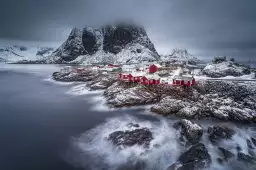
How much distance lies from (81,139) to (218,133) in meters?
17.6

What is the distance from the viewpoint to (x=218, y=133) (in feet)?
68.7

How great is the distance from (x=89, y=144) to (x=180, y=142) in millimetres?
11053

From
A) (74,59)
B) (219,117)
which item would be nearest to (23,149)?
(219,117)

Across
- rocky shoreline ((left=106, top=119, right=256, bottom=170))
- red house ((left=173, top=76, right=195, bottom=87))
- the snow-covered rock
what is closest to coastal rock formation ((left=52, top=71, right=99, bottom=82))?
red house ((left=173, top=76, right=195, bottom=87))

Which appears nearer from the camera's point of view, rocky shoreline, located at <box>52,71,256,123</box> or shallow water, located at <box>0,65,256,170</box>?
shallow water, located at <box>0,65,256,170</box>

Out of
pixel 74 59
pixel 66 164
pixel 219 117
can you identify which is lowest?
pixel 66 164

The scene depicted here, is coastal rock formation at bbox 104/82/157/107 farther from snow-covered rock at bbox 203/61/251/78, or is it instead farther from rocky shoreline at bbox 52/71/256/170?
snow-covered rock at bbox 203/61/251/78

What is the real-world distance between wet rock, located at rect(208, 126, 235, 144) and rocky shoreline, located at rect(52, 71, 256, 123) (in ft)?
16.0

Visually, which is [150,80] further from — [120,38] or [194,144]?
[120,38]

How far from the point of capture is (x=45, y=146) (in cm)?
1981

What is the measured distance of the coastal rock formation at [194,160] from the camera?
15009 mm

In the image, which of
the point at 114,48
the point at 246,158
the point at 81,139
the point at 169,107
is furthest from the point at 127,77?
the point at 114,48

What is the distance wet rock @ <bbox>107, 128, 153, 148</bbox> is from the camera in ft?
63.3

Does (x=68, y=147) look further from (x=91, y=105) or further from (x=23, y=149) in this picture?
(x=91, y=105)
